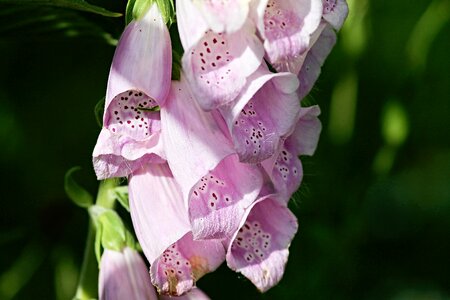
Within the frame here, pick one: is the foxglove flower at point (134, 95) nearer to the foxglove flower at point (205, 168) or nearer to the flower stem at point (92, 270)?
the foxglove flower at point (205, 168)

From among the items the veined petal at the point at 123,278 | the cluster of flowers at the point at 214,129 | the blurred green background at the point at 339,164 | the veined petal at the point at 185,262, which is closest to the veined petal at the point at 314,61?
the cluster of flowers at the point at 214,129

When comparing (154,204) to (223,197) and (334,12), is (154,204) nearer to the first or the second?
(223,197)

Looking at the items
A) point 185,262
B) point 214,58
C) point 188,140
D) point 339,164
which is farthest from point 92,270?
point 339,164

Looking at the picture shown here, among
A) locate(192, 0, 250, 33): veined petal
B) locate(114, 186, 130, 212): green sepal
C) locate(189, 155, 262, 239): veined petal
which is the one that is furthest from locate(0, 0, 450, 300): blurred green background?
locate(192, 0, 250, 33): veined petal

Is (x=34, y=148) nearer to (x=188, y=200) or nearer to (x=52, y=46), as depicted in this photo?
(x=52, y=46)

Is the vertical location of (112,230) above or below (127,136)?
below

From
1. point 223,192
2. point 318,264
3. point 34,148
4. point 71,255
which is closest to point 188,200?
point 223,192

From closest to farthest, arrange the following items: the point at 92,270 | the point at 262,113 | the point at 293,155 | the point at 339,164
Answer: the point at 262,113 → the point at 293,155 → the point at 92,270 → the point at 339,164

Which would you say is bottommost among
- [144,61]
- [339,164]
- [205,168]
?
[339,164]
